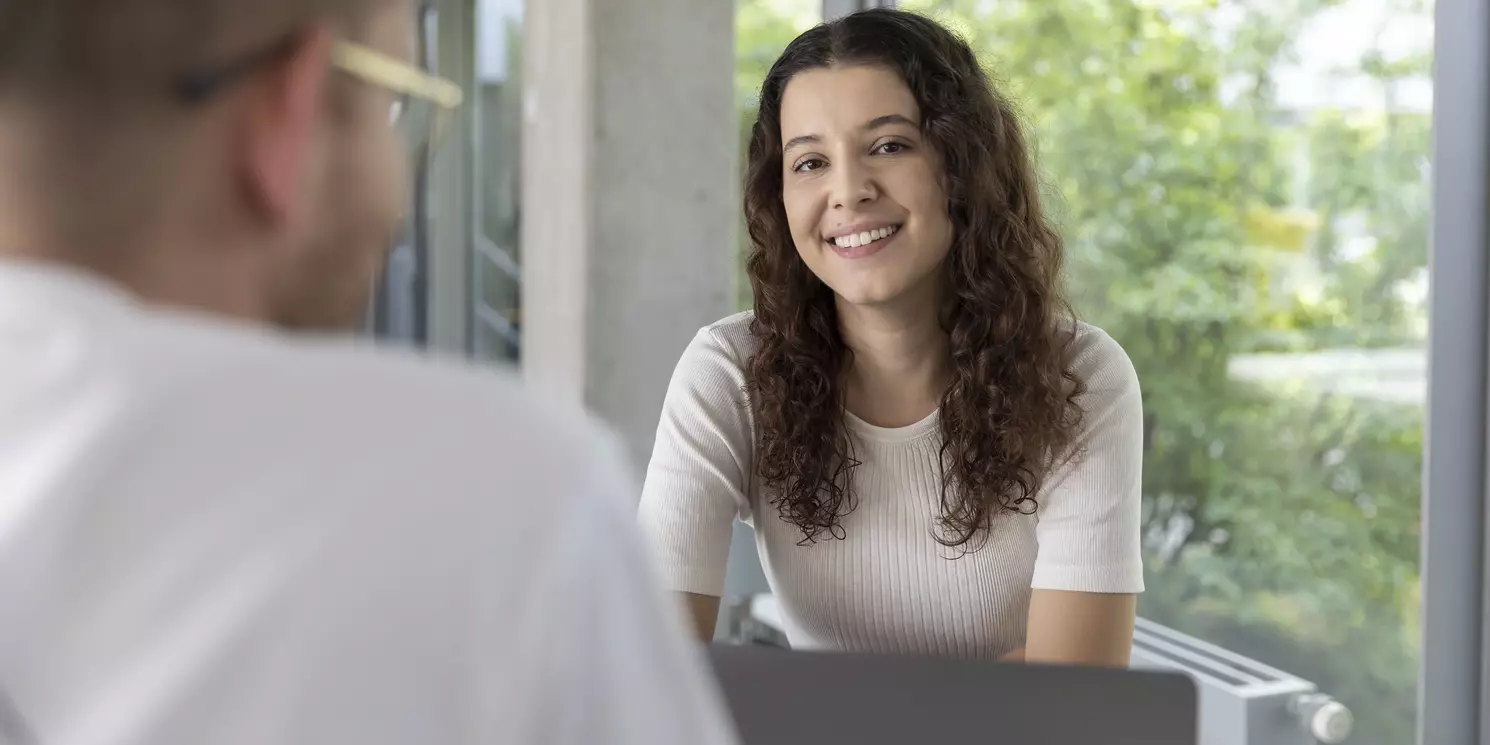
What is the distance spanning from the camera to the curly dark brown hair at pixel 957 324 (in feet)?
5.23

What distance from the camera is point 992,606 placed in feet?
5.22

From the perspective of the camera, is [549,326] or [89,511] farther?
[549,326]

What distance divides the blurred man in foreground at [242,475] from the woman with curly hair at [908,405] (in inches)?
46.2

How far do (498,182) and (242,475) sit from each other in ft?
13.6

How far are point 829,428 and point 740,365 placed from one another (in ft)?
0.52

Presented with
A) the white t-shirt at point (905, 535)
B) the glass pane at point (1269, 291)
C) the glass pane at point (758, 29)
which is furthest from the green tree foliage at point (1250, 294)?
the glass pane at point (758, 29)

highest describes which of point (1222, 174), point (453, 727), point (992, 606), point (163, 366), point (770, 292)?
point (1222, 174)

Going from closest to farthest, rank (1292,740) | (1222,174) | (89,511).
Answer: (89,511)
(1292,740)
(1222,174)

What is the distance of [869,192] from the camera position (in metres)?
1.66

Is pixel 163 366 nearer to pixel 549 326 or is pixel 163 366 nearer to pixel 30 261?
pixel 30 261

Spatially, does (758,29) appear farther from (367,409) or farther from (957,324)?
(367,409)

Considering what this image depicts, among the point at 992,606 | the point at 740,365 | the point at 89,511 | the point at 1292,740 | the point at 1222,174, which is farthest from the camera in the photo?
the point at 1222,174

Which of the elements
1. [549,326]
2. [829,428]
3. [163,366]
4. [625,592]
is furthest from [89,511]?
[549,326]

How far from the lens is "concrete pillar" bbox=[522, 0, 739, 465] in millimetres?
3381
